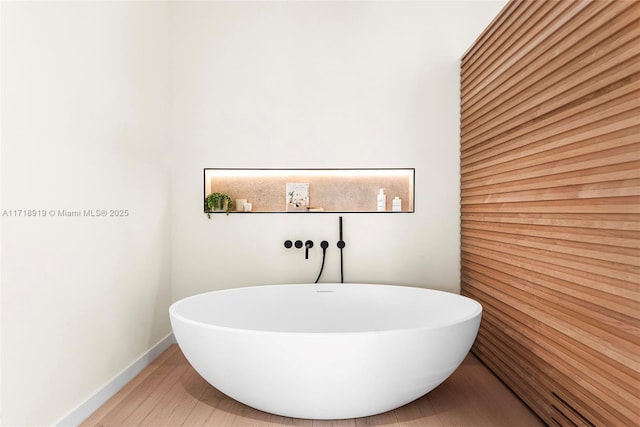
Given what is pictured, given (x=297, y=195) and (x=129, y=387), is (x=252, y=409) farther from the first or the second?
(x=297, y=195)

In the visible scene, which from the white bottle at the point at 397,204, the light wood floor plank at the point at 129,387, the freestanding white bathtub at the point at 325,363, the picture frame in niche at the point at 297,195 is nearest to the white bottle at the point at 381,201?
the white bottle at the point at 397,204

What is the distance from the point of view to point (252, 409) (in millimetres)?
2199

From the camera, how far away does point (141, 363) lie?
9.03ft

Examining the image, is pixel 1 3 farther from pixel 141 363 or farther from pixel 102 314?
pixel 141 363

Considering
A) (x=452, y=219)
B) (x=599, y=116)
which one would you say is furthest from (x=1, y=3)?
(x=452, y=219)

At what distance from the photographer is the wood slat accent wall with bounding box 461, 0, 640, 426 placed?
1540 millimetres

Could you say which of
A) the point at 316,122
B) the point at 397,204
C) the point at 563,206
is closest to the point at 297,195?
the point at 316,122

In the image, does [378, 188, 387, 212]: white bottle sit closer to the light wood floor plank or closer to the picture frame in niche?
the picture frame in niche

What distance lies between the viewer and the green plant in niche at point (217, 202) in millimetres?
3291

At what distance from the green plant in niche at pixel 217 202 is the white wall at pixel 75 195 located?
1.34ft

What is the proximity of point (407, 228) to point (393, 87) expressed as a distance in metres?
1.10

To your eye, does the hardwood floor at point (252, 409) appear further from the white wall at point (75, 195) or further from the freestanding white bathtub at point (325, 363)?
the white wall at point (75, 195)

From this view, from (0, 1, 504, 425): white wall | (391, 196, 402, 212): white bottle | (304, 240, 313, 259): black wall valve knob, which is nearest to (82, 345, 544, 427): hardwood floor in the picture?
(0, 1, 504, 425): white wall

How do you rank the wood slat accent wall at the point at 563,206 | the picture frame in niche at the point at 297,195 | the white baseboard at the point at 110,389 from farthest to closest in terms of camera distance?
the picture frame in niche at the point at 297,195
the white baseboard at the point at 110,389
the wood slat accent wall at the point at 563,206
